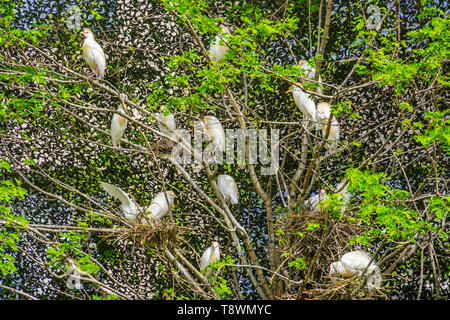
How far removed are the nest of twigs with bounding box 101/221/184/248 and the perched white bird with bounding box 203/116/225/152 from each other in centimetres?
82

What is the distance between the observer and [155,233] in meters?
3.32

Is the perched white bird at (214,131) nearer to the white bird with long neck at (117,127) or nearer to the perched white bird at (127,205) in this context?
the white bird with long neck at (117,127)

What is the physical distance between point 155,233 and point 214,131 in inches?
37.6

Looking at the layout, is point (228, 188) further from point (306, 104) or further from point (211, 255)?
point (306, 104)

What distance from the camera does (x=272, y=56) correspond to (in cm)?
429

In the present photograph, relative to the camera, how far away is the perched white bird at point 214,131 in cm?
402

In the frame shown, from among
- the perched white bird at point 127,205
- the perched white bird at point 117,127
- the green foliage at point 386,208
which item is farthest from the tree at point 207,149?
the green foliage at point 386,208

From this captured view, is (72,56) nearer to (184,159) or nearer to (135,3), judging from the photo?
(135,3)

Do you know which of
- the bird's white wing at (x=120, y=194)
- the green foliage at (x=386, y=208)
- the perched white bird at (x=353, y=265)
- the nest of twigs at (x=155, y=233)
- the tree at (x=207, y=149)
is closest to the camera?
the green foliage at (x=386, y=208)

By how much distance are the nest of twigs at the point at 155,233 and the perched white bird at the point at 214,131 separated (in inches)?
32.4

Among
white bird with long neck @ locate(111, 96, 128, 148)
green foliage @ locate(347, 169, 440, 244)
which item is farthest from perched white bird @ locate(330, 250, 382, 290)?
white bird with long neck @ locate(111, 96, 128, 148)

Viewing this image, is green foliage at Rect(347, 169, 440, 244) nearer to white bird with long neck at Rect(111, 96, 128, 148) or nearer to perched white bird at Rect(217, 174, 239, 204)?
perched white bird at Rect(217, 174, 239, 204)

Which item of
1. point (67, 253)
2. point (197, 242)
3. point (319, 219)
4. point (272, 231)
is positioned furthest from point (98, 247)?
point (319, 219)

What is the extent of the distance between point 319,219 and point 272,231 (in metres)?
0.50
